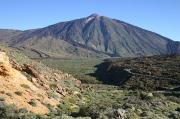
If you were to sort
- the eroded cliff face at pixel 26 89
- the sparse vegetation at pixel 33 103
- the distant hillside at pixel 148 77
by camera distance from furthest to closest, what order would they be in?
the distant hillside at pixel 148 77 → the sparse vegetation at pixel 33 103 → the eroded cliff face at pixel 26 89

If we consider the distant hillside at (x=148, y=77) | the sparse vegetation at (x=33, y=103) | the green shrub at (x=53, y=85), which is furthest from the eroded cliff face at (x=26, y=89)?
the distant hillside at (x=148, y=77)

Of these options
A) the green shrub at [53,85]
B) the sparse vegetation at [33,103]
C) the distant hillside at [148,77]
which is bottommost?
the distant hillside at [148,77]

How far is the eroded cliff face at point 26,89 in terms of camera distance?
28.8 meters

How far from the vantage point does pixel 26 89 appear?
31.6 meters

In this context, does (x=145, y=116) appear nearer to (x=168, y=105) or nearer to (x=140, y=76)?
(x=168, y=105)

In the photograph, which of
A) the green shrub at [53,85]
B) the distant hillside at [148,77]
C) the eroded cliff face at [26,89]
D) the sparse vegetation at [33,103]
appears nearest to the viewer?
the eroded cliff face at [26,89]

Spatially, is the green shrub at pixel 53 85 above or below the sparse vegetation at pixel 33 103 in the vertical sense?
above

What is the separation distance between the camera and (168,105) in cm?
3903

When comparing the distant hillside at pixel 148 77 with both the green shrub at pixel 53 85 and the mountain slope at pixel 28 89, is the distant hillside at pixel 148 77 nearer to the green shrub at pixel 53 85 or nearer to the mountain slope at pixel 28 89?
the green shrub at pixel 53 85

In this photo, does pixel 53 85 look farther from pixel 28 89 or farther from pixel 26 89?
pixel 26 89

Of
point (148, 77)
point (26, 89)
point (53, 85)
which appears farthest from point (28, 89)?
point (148, 77)

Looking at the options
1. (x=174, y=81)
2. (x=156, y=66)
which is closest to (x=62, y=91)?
(x=174, y=81)

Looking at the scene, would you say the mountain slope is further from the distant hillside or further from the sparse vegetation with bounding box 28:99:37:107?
the distant hillside

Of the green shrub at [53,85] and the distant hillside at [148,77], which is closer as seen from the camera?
the green shrub at [53,85]
